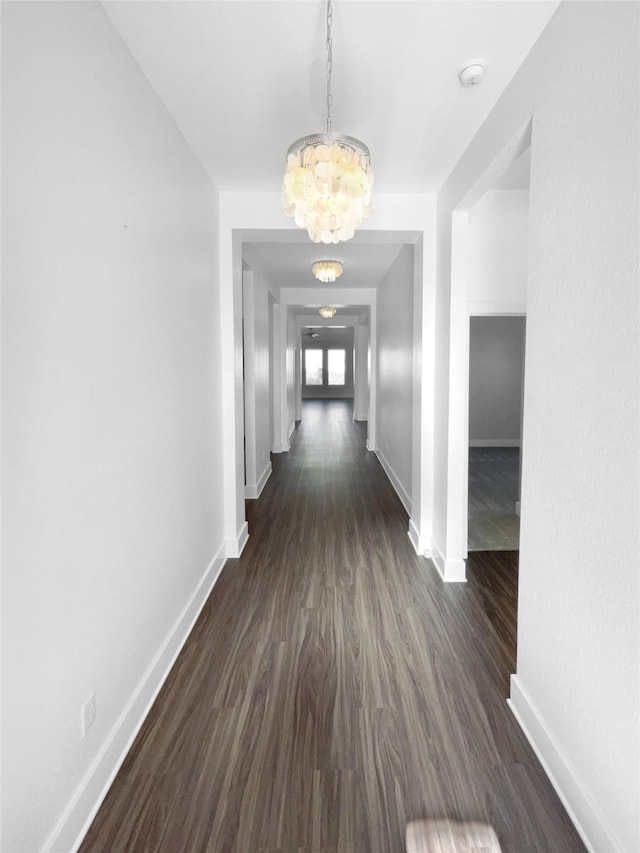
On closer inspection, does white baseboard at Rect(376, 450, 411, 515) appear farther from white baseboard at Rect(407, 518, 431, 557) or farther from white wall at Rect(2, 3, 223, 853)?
white wall at Rect(2, 3, 223, 853)

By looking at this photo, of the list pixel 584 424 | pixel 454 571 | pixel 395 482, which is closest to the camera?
pixel 584 424

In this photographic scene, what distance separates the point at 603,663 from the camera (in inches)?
52.1

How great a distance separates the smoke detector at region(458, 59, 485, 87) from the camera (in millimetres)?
1920

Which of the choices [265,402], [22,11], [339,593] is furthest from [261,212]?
[265,402]

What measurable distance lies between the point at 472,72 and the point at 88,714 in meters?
2.87

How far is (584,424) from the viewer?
1.43 meters

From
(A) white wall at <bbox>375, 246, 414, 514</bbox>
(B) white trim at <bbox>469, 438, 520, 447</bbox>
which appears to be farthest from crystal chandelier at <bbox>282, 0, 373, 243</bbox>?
(B) white trim at <bbox>469, 438, 520, 447</bbox>

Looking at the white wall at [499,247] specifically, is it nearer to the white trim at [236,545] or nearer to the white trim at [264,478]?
the white trim at [236,545]

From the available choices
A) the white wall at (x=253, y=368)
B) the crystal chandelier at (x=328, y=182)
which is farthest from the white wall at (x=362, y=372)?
the crystal chandelier at (x=328, y=182)

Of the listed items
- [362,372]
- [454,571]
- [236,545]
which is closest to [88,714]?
[236,545]

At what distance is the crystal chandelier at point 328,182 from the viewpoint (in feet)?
5.05

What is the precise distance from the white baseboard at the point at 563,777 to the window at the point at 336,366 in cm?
1702

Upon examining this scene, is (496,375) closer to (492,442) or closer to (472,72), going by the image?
(492,442)

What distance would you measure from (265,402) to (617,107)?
5.31 m
